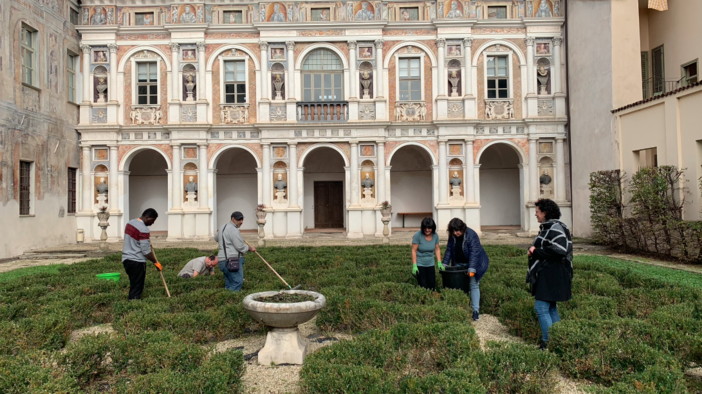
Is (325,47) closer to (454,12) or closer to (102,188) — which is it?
(454,12)

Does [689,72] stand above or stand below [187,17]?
below

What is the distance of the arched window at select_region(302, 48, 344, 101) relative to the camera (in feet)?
66.9

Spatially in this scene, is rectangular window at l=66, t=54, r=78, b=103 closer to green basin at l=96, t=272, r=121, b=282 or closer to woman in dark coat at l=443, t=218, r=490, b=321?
green basin at l=96, t=272, r=121, b=282

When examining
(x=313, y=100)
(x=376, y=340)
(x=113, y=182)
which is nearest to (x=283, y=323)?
(x=376, y=340)

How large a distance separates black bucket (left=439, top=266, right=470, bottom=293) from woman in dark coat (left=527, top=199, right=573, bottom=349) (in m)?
1.84

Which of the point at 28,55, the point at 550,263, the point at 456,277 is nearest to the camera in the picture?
the point at 550,263

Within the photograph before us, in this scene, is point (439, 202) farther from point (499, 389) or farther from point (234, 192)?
point (499, 389)

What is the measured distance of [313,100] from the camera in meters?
20.2

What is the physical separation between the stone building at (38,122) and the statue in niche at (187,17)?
436 cm

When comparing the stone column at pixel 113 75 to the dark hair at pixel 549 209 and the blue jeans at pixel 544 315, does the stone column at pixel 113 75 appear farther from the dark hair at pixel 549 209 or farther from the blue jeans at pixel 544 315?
the blue jeans at pixel 544 315

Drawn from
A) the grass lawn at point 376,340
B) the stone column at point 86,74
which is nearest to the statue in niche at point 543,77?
the grass lawn at point 376,340

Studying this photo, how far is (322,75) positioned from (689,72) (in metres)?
13.9

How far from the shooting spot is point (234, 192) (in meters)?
23.9

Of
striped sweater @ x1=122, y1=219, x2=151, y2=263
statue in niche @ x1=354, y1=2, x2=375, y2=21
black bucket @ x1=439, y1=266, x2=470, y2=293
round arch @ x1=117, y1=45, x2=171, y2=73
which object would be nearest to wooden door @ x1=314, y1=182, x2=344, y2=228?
→ statue in niche @ x1=354, y1=2, x2=375, y2=21
